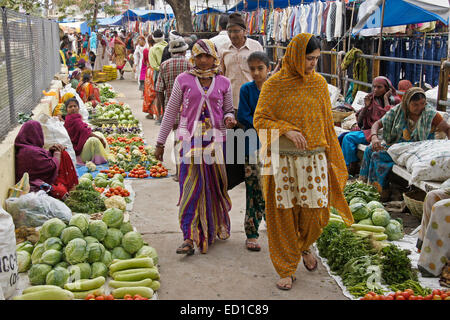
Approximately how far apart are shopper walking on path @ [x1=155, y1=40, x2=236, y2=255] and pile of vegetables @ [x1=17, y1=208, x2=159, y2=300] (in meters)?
0.53

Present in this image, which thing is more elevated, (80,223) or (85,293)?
(80,223)

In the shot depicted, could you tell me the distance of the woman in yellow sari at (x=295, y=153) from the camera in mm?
3887

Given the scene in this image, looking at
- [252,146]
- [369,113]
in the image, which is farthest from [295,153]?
[369,113]

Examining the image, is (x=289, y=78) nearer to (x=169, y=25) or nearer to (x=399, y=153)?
(x=399, y=153)

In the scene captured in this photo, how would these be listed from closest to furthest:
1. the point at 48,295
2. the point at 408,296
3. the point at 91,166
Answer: the point at 408,296 → the point at 48,295 → the point at 91,166

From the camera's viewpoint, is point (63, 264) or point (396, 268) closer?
point (396, 268)

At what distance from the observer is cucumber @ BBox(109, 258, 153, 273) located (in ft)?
14.2

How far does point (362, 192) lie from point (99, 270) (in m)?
3.19

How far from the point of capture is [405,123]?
6.17 metres

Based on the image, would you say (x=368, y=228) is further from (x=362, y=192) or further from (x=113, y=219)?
(x=113, y=219)

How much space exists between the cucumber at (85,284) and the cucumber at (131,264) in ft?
0.77

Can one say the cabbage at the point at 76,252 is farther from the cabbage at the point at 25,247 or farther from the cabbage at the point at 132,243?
the cabbage at the point at 25,247

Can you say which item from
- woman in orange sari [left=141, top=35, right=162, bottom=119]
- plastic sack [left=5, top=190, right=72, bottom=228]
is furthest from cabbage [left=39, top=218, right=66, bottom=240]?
woman in orange sari [left=141, top=35, right=162, bottom=119]

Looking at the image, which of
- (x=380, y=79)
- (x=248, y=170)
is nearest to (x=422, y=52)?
(x=380, y=79)
